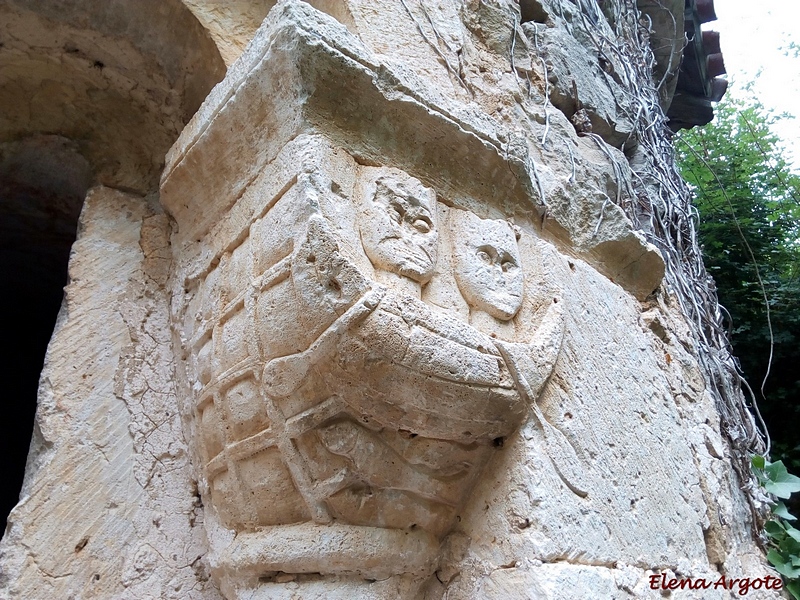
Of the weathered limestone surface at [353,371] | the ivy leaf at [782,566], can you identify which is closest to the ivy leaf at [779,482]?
the ivy leaf at [782,566]

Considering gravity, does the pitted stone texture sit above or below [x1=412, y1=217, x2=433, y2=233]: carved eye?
below

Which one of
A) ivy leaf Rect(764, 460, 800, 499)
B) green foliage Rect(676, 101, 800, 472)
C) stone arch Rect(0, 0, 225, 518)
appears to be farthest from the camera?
green foliage Rect(676, 101, 800, 472)

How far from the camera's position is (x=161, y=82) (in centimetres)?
171

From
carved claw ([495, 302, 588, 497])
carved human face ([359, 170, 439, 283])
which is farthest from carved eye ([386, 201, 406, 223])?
carved claw ([495, 302, 588, 497])

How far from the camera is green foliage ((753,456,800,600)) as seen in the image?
1913mm

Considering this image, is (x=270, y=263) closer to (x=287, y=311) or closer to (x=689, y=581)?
(x=287, y=311)

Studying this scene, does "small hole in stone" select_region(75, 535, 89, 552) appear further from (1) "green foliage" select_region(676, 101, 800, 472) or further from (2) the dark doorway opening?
(1) "green foliage" select_region(676, 101, 800, 472)

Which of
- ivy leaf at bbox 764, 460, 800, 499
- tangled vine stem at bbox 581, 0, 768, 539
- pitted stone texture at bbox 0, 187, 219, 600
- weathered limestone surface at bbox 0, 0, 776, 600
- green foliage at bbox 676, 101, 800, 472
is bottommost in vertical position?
pitted stone texture at bbox 0, 187, 219, 600

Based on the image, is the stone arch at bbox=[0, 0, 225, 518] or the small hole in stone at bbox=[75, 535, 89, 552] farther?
the stone arch at bbox=[0, 0, 225, 518]

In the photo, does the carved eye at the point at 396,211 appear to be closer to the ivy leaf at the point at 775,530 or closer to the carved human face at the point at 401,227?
the carved human face at the point at 401,227

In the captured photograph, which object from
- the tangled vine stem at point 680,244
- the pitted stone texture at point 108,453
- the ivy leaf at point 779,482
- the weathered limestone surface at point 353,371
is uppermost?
the tangled vine stem at point 680,244

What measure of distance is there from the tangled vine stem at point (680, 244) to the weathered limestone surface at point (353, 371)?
16.0 inches

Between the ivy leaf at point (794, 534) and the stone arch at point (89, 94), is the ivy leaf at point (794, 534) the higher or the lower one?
the higher one

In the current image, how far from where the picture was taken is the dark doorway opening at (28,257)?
67.9 inches
